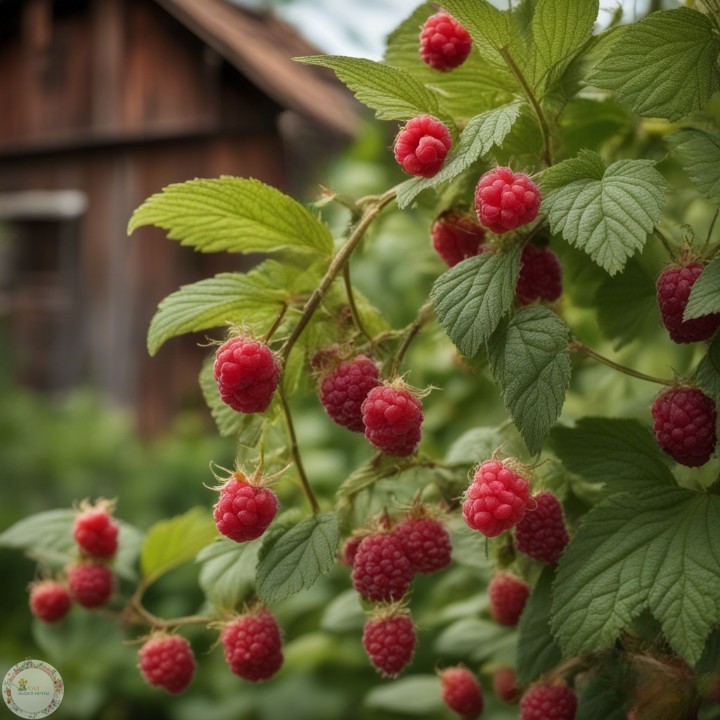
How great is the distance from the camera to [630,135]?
818 mm

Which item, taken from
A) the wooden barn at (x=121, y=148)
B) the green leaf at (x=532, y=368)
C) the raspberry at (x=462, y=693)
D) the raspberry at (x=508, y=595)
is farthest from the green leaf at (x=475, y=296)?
the wooden barn at (x=121, y=148)

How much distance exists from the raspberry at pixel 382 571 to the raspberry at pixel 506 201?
212 millimetres

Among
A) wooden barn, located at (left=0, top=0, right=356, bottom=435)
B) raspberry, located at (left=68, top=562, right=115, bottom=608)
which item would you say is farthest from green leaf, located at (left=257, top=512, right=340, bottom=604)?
wooden barn, located at (left=0, top=0, right=356, bottom=435)

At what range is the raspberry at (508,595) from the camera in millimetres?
736

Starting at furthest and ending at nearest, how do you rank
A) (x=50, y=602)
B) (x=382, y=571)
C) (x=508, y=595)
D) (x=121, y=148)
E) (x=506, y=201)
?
1. (x=121, y=148)
2. (x=50, y=602)
3. (x=508, y=595)
4. (x=382, y=571)
5. (x=506, y=201)

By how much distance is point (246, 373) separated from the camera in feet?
1.83

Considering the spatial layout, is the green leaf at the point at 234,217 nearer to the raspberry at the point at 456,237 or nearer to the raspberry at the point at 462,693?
the raspberry at the point at 456,237

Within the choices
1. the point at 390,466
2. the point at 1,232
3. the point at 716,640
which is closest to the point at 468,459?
the point at 390,466

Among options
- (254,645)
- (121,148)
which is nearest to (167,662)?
(254,645)

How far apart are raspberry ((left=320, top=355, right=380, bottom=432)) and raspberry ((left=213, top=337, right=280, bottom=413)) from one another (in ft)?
0.16

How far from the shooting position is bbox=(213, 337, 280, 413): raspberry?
0.56 metres

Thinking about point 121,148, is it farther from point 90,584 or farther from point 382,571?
point 382,571

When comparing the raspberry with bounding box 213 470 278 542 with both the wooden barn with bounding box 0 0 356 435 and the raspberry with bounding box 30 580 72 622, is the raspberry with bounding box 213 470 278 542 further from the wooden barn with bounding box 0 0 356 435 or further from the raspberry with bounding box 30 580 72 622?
the wooden barn with bounding box 0 0 356 435

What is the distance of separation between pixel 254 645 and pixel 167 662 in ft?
0.32
